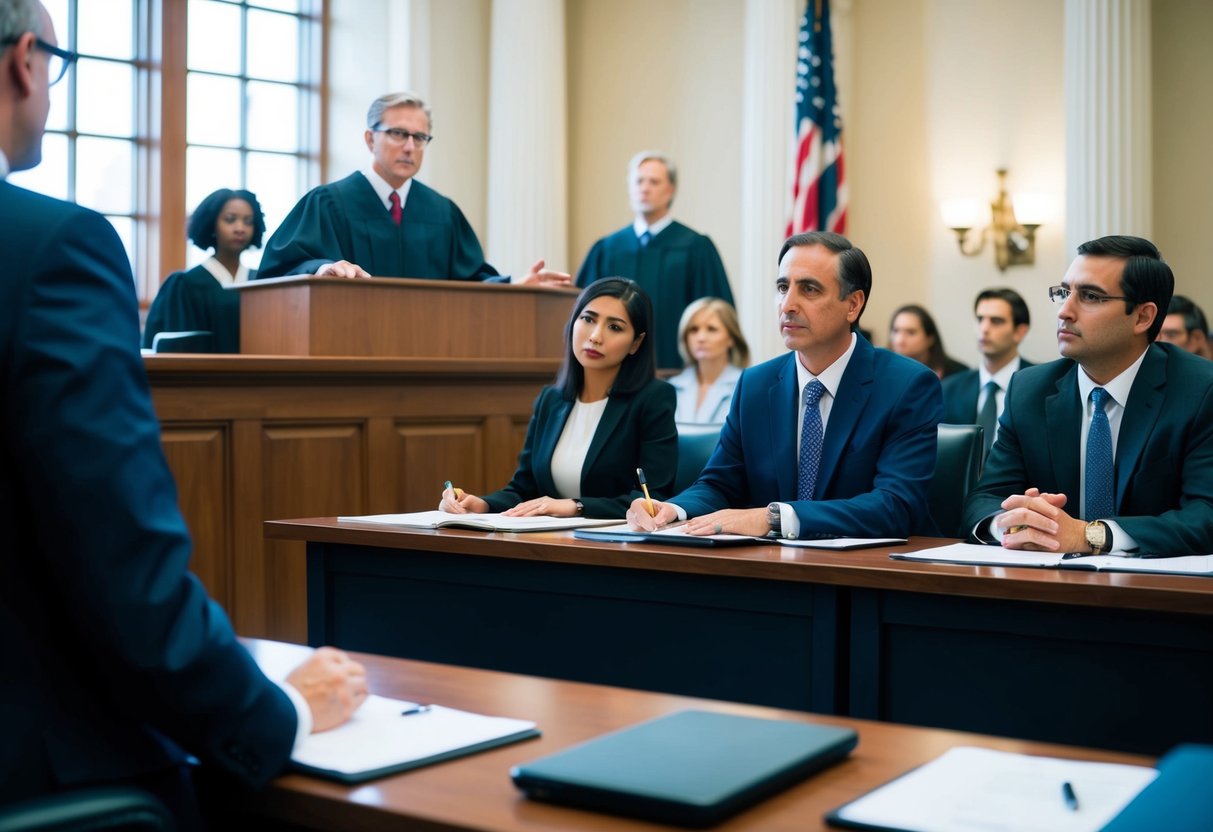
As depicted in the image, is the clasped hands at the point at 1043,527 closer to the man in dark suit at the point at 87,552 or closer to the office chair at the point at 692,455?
the office chair at the point at 692,455

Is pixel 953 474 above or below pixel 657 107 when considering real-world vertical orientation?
below

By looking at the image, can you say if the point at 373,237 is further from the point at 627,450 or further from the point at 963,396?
the point at 963,396

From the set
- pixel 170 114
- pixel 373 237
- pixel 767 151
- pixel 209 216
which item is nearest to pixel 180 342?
pixel 373 237

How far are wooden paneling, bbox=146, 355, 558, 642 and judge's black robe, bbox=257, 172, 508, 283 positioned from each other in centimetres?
61

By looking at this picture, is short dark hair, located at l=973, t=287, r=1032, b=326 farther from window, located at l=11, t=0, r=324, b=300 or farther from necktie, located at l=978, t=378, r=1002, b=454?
window, located at l=11, t=0, r=324, b=300

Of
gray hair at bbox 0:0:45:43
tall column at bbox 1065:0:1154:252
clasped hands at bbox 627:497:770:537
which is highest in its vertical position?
tall column at bbox 1065:0:1154:252

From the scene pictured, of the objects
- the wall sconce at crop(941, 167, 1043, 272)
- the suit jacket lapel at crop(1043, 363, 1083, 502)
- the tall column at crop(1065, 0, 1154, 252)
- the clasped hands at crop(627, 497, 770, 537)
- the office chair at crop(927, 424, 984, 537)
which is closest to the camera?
the clasped hands at crop(627, 497, 770, 537)

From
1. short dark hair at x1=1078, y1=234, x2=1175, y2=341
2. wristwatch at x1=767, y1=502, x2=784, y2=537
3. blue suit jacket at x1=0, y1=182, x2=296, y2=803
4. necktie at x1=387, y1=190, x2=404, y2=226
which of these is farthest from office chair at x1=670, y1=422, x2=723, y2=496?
blue suit jacket at x1=0, y1=182, x2=296, y2=803

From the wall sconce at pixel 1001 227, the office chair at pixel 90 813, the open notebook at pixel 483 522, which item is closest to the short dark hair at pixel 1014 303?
the wall sconce at pixel 1001 227

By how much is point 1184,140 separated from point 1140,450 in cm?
562

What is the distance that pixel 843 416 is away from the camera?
3.41 m

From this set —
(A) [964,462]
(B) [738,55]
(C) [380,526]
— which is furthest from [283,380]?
(B) [738,55]

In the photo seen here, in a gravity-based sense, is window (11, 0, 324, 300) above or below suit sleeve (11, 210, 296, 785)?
above

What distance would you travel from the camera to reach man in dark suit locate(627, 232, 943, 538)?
11.1 ft
